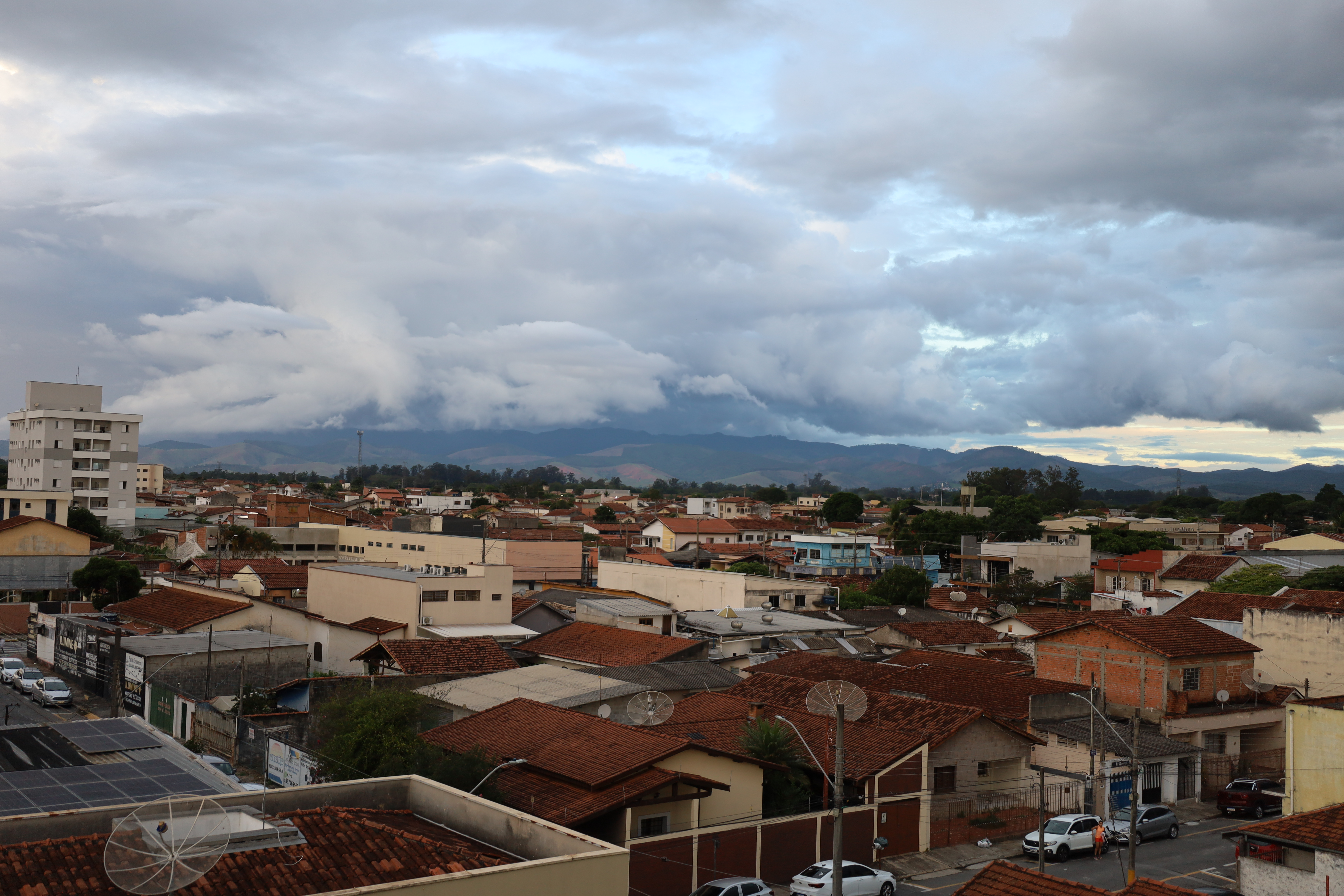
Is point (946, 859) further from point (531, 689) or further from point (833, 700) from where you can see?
point (531, 689)

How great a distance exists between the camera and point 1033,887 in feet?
47.9

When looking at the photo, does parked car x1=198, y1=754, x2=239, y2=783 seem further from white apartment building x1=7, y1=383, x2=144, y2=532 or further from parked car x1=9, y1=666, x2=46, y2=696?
white apartment building x1=7, y1=383, x2=144, y2=532

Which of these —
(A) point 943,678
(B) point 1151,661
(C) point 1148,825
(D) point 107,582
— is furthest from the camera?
(D) point 107,582

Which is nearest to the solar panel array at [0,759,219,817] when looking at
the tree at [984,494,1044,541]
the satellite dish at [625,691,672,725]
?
the satellite dish at [625,691,672,725]

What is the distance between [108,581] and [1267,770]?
Answer: 58.6 m

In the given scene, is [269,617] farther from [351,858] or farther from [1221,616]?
[1221,616]

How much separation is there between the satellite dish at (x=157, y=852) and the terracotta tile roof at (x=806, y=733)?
13.8 m

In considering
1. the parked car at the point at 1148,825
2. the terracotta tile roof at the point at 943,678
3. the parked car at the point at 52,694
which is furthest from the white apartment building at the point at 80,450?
the parked car at the point at 1148,825

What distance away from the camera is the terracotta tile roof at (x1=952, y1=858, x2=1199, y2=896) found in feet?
46.7

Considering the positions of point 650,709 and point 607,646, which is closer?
point 650,709

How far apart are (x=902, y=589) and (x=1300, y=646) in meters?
32.8

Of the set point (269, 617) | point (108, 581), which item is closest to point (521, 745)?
point (269, 617)

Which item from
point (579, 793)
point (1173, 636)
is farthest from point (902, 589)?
point (579, 793)

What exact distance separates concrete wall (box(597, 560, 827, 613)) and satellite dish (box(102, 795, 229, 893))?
4908 centimetres
